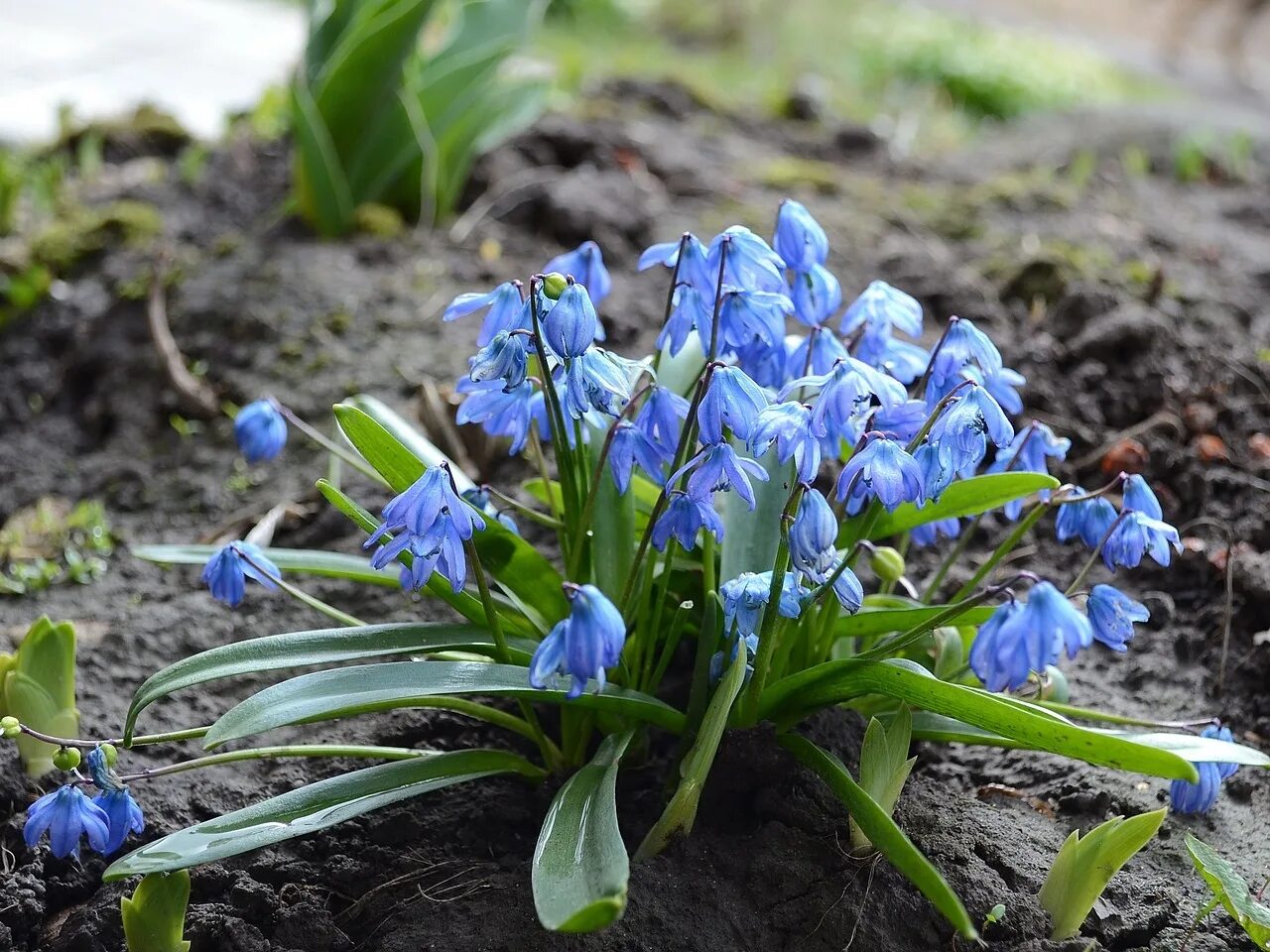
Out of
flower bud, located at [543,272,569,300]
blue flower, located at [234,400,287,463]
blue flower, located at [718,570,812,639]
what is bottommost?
blue flower, located at [234,400,287,463]

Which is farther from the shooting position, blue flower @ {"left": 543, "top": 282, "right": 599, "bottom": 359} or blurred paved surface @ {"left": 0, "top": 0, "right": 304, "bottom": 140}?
blurred paved surface @ {"left": 0, "top": 0, "right": 304, "bottom": 140}

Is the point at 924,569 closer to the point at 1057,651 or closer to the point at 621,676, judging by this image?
the point at 621,676

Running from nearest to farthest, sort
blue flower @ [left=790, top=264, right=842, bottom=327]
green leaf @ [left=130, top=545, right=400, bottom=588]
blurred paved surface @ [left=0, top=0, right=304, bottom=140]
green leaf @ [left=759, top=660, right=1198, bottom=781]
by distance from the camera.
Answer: green leaf @ [left=759, top=660, right=1198, bottom=781] → blue flower @ [left=790, top=264, right=842, bottom=327] → green leaf @ [left=130, top=545, right=400, bottom=588] → blurred paved surface @ [left=0, top=0, right=304, bottom=140]

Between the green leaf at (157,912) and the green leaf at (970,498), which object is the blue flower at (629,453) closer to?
the green leaf at (970,498)

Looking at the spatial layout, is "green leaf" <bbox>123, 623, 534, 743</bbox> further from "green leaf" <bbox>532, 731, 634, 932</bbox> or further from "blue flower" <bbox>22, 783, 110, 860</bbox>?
"green leaf" <bbox>532, 731, 634, 932</bbox>

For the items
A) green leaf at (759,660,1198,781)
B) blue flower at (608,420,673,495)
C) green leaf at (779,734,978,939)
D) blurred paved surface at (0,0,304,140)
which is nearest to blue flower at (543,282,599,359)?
blue flower at (608,420,673,495)

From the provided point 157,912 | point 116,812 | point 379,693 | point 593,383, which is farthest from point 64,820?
point 593,383
